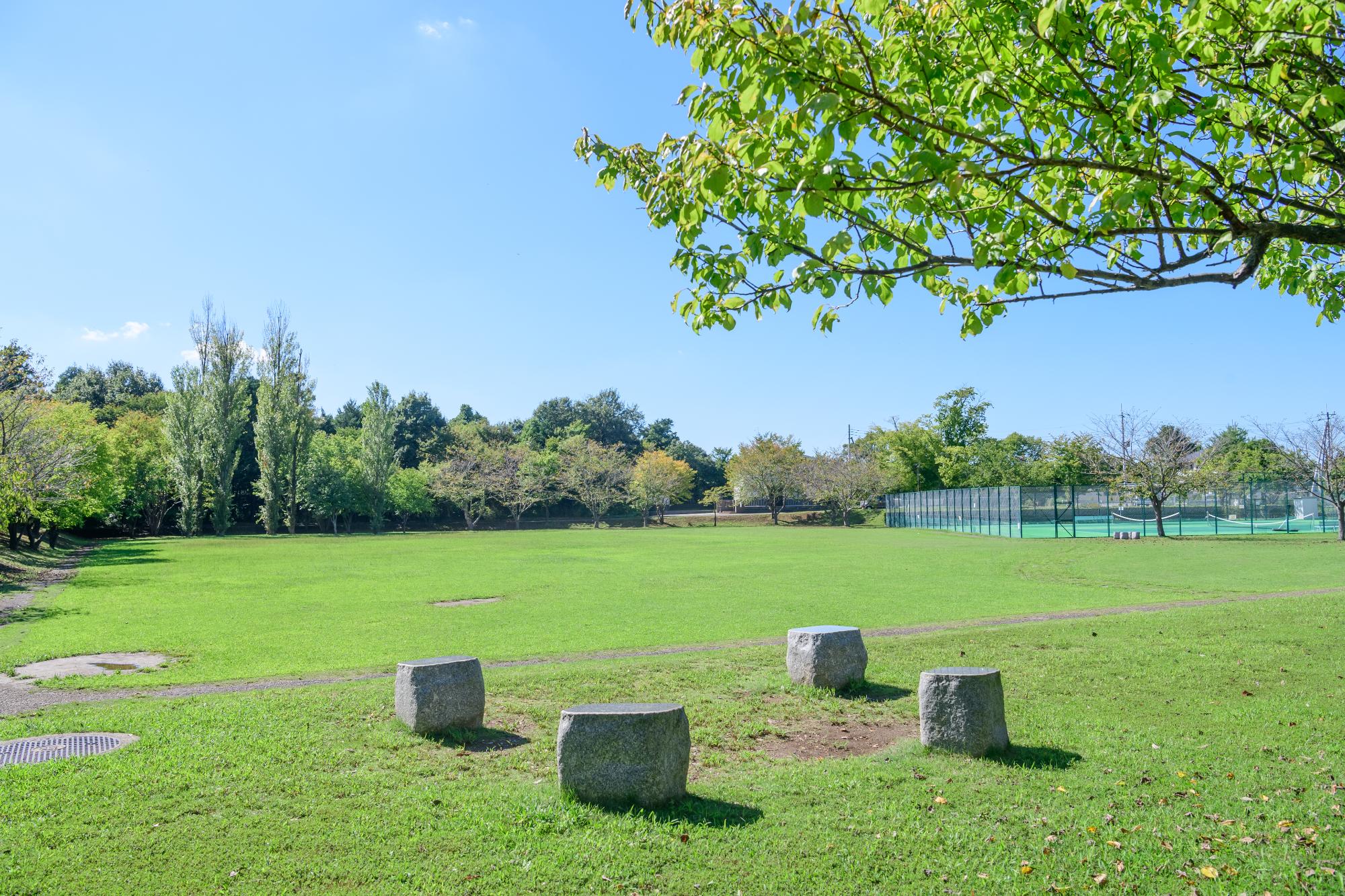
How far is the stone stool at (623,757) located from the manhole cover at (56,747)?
13.8ft

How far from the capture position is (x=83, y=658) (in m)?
12.1

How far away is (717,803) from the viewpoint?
5715 millimetres

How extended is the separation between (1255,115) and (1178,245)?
2.96ft

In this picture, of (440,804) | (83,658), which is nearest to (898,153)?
(440,804)

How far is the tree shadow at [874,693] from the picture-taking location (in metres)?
9.01

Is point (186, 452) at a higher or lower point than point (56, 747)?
higher

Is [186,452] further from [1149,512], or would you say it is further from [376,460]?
[1149,512]

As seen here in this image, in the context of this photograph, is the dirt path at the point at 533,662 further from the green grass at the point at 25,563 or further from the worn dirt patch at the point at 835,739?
the green grass at the point at 25,563

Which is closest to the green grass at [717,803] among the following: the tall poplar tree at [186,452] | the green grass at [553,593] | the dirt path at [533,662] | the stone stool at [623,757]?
the stone stool at [623,757]

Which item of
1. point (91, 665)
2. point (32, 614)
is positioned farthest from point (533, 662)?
point (32, 614)

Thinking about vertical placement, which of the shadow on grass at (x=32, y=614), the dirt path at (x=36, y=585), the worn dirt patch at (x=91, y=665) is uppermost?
the worn dirt patch at (x=91, y=665)

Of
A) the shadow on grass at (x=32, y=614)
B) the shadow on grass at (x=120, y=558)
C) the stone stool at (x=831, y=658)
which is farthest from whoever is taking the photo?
the shadow on grass at (x=120, y=558)

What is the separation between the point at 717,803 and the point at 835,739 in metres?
2.25

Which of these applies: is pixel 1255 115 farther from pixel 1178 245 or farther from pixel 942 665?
pixel 942 665
